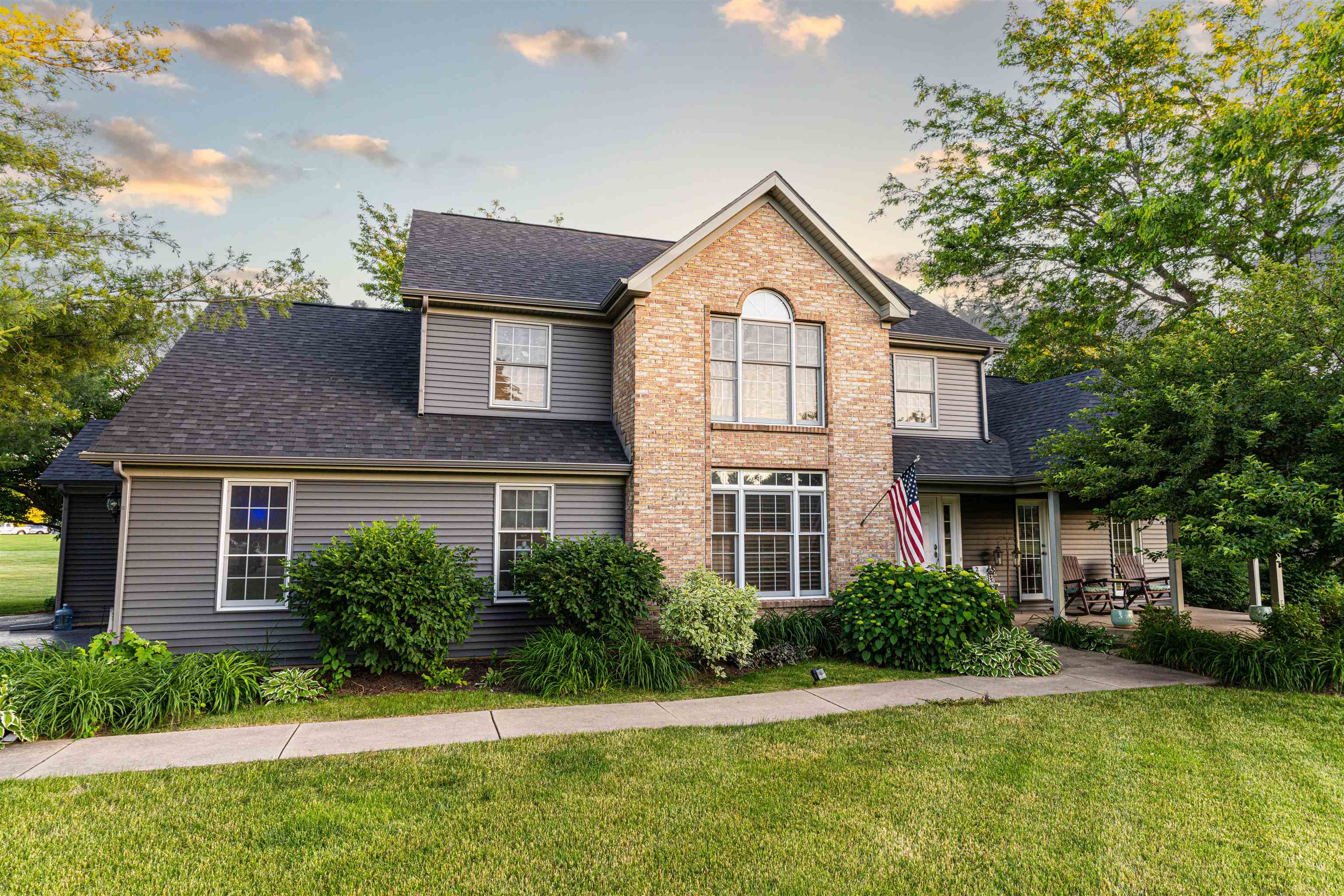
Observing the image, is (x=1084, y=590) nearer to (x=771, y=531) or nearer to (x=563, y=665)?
(x=771, y=531)

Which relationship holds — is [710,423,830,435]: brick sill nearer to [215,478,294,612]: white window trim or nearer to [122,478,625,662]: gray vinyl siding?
[122,478,625,662]: gray vinyl siding

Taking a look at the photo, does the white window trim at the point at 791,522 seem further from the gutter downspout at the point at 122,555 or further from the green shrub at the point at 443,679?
the gutter downspout at the point at 122,555

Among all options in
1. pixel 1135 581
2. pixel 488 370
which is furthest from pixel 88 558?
pixel 1135 581

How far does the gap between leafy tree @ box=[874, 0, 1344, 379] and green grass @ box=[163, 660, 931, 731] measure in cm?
1179

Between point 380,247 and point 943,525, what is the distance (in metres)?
21.7

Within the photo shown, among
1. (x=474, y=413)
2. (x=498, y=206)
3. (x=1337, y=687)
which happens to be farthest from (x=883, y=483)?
(x=498, y=206)

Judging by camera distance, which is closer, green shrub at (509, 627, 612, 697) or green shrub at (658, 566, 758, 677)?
green shrub at (509, 627, 612, 697)

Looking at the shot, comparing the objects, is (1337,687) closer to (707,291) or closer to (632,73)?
(707,291)

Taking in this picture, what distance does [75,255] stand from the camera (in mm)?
10461

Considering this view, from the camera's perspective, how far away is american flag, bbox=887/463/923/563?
10.7 meters

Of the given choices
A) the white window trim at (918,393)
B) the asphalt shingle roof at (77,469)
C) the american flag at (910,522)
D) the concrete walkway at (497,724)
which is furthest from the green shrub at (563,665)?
the asphalt shingle roof at (77,469)

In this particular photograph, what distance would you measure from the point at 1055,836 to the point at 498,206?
28.4 metres

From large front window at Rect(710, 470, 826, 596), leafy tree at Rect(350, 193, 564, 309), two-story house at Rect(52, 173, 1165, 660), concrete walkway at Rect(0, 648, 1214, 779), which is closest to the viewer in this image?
concrete walkway at Rect(0, 648, 1214, 779)

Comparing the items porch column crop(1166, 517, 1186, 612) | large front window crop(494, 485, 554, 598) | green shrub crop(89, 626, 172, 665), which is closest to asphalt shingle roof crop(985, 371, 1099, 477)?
porch column crop(1166, 517, 1186, 612)
